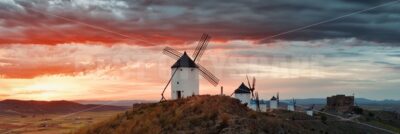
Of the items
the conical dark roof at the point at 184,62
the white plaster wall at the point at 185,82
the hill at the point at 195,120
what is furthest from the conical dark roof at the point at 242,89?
the hill at the point at 195,120

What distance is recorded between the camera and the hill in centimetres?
4403

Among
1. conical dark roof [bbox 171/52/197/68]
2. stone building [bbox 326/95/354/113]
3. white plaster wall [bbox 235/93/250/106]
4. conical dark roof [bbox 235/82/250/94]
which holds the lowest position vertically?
stone building [bbox 326/95/354/113]

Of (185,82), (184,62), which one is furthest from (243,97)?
(185,82)

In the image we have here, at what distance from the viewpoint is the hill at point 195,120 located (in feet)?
144

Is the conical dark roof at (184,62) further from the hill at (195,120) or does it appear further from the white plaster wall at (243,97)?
the white plaster wall at (243,97)

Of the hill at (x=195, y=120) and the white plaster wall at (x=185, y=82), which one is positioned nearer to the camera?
the hill at (x=195, y=120)

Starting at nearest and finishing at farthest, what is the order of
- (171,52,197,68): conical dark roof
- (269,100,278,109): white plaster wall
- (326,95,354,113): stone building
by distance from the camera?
1. (171,52,197,68): conical dark roof
2. (269,100,278,109): white plaster wall
3. (326,95,354,113): stone building

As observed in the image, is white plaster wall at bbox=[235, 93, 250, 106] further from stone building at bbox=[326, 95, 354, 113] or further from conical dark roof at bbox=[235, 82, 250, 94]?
stone building at bbox=[326, 95, 354, 113]

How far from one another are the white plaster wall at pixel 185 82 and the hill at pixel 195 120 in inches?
148

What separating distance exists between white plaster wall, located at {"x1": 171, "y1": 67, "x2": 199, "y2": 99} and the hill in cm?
375

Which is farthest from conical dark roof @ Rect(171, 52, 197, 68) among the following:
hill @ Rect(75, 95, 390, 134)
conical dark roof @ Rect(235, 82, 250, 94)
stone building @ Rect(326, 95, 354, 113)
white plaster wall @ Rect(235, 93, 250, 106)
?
stone building @ Rect(326, 95, 354, 113)

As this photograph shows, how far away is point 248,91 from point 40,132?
140 m

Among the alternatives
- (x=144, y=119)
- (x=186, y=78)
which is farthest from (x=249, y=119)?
(x=186, y=78)

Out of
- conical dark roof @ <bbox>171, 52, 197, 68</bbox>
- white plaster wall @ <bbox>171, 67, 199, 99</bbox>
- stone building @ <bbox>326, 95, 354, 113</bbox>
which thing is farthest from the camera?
stone building @ <bbox>326, 95, 354, 113</bbox>
